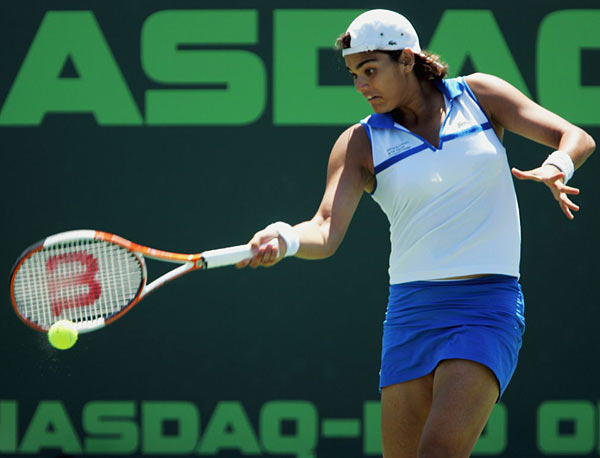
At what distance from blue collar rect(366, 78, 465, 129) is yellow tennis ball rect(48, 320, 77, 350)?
1.09 meters

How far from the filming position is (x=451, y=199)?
282 cm

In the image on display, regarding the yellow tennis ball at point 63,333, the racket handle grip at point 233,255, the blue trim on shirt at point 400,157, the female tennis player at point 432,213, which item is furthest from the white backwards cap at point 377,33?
the yellow tennis ball at point 63,333

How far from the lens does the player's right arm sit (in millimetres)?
2789

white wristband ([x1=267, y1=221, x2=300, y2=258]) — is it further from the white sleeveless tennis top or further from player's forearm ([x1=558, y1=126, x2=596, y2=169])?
player's forearm ([x1=558, y1=126, x2=596, y2=169])

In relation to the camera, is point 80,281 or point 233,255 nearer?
point 233,255

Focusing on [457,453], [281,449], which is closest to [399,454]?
[457,453]

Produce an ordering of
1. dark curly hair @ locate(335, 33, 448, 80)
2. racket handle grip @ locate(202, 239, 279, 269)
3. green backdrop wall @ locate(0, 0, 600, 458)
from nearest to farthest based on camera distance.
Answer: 1. racket handle grip @ locate(202, 239, 279, 269)
2. dark curly hair @ locate(335, 33, 448, 80)
3. green backdrop wall @ locate(0, 0, 600, 458)

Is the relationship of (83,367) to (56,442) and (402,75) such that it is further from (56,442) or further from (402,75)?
(402,75)

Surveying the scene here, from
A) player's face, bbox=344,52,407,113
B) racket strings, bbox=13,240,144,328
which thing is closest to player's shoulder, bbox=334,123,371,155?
player's face, bbox=344,52,407,113

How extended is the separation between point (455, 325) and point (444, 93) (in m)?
0.73

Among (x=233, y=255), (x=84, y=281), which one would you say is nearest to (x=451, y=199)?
(x=233, y=255)

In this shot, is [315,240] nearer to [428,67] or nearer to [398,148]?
[398,148]

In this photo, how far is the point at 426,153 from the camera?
9.40 feet

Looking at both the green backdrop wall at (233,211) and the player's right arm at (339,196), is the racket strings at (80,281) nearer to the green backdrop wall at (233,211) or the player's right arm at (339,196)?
the player's right arm at (339,196)
